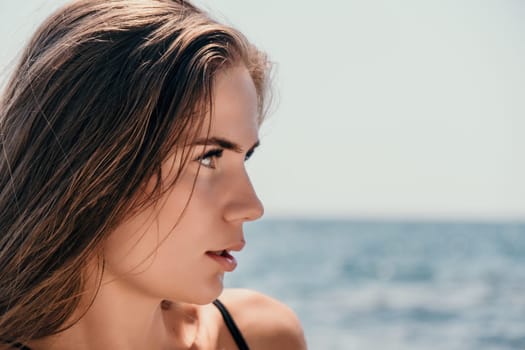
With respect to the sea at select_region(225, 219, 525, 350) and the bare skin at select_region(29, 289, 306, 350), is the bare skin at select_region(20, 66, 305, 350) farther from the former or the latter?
the sea at select_region(225, 219, 525, 350)

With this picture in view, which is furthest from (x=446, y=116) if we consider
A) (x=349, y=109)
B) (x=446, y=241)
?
(x=446, y=241)

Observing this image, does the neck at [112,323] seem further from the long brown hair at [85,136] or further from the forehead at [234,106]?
the forehead at [234,106]

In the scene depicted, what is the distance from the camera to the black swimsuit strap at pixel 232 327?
2168 millimetres

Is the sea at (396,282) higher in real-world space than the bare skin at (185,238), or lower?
lower

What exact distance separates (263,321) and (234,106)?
719 millimetres

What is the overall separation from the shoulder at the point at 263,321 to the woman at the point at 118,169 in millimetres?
421

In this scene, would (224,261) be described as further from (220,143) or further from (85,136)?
(85,136)

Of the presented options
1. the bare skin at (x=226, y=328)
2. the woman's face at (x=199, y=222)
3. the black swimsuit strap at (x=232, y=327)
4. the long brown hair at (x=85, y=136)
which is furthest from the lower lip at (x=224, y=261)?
the black swimsuit strap at (x=232, y=327)

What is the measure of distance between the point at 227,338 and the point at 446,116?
29187 millimetres

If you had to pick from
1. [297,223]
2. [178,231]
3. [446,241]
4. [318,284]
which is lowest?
[297,223]

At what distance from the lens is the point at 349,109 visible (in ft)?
104

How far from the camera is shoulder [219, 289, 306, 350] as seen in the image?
7.25ft

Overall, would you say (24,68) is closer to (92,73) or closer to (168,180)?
(92,73)

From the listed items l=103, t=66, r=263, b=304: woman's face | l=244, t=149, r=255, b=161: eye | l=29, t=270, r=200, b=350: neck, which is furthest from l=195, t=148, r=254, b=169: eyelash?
l=29, t=270, r=200, b=350: neck
